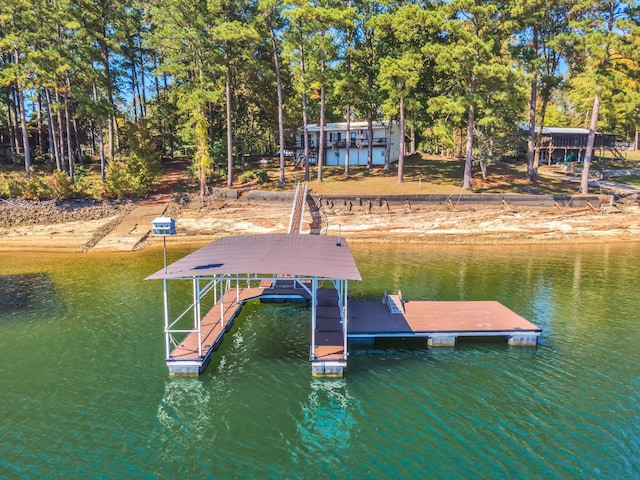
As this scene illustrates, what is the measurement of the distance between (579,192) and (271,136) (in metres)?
41.5

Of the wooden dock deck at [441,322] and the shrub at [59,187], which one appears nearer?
the wooden dock deck at [441,322]

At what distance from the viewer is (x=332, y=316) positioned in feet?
57.3

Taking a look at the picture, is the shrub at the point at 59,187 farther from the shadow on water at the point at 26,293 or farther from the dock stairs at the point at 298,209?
the dock stairs at the point at 298,209

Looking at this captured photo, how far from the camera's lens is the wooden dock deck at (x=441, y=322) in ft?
52.9

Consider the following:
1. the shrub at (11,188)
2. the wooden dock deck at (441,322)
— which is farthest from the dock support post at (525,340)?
the shrub at (11,188)

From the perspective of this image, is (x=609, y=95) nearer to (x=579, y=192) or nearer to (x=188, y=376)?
(x=579, y=192)

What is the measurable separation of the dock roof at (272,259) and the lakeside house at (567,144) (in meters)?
48.6

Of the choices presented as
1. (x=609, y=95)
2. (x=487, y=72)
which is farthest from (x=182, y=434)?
(x=609, y=95)

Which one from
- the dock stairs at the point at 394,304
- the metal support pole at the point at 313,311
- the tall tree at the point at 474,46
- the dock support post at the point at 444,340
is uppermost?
the tall tree at the point at 474,46

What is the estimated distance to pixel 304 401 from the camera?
41.5 feet

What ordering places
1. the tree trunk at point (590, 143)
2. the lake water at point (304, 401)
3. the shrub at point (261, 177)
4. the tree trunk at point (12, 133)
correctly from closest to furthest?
the lake water at point (304, 401)
the tree trunk at point (590, 143)
the shrub at point (261, 177)
the tree trunk at point (12, 133)

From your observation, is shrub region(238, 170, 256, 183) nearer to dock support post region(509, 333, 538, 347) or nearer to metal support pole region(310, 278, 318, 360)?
metal support pole region(310, 278, 318, 360)

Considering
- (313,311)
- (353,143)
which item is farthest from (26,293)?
(353,143)

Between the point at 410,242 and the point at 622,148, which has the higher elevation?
the point at 622,148
